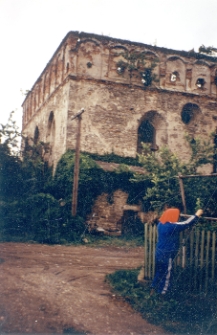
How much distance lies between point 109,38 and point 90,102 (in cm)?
394

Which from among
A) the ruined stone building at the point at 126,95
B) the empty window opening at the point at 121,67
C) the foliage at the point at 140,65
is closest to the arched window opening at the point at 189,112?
the ruined stone building at the point at 126,95

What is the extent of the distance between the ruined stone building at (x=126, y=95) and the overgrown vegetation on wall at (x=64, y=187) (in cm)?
145

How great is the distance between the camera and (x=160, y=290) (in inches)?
253

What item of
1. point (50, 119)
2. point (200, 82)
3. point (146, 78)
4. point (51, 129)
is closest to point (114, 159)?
point (146, 78)

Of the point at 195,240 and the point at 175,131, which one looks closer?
the point at 195,240

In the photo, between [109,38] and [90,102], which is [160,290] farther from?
[109,38]

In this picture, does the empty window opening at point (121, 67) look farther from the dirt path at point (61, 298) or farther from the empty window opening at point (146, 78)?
the dirt path at point (61, 298)

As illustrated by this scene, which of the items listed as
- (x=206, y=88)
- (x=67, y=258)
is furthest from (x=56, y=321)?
(x=206, y=88)

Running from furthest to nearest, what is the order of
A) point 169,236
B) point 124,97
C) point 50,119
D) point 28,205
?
point 50,119, point 124,97, point 28,205, point 169,236

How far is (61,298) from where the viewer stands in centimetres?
622

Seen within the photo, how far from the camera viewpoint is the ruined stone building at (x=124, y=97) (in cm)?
1767

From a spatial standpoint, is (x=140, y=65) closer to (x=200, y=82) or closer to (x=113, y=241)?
(x=200, y=82)

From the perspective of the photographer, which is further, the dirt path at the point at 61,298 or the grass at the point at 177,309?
the grass at the point at 177,309

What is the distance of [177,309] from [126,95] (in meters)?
14.2
